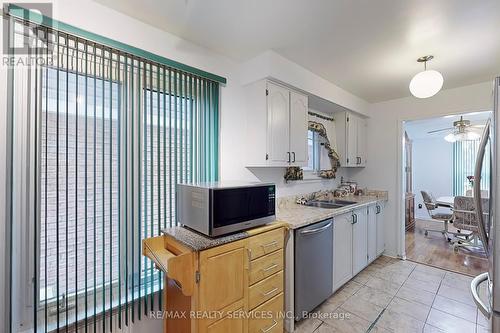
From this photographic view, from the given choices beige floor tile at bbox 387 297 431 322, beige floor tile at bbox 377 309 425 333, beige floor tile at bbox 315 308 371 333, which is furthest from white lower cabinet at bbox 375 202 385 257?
beige floor tile at bbox 315 308 371 333

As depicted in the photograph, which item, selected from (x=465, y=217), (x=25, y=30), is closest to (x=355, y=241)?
(x=465, y=217)

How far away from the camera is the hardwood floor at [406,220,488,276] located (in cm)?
→ 307

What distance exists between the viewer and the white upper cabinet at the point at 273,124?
213cm

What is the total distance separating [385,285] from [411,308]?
420 mm

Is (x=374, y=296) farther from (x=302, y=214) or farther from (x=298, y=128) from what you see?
(x=298, y=128)

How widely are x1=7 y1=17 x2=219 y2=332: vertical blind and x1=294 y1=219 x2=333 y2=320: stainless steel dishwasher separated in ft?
3.58

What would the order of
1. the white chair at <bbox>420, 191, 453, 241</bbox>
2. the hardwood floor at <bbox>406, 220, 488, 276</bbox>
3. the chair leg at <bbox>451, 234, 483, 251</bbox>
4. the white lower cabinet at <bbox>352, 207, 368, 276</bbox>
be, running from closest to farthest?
the white lower cabinet at <bbox>352, 207, 368, 276</bbox>
the hardwood floor at <bbox>406, 220, 488, 276</bbox>
the chair leg at <bbox>451, 234, 483, 251</bbox>
the white chair at <bbox>420, 191, 453, 241</bbox>

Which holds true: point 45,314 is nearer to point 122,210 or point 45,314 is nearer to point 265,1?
point 122,210

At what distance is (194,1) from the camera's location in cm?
145

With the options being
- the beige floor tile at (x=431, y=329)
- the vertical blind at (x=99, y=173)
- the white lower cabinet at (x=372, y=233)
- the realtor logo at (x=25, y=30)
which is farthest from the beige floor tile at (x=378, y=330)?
the realtor logo at (x=25, y=30)

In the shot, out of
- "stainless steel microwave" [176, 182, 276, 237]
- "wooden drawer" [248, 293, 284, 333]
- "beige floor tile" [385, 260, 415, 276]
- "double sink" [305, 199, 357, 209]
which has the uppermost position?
"stainless steel microwave" [176, 182, 276, 237]

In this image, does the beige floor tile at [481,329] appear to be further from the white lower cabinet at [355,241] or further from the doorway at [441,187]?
the doorway at [441,187]

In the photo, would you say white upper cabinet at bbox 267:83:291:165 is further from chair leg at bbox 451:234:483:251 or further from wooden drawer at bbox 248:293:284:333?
chair leg at bbox 451:234:483:251

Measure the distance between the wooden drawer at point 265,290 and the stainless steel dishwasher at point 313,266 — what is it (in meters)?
0.23
